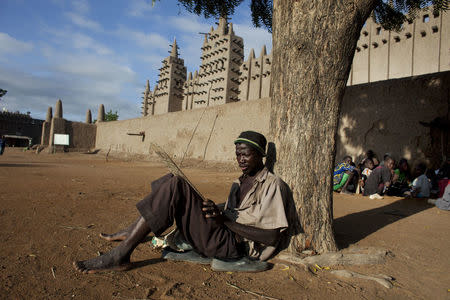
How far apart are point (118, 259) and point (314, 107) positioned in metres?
1.98

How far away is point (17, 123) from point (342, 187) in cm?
3719

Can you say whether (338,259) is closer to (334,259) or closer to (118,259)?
(334,259)

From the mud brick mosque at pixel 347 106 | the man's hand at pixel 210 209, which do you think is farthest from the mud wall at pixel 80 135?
the man's hand at pixel 210 209

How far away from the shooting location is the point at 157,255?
2436 millimetres

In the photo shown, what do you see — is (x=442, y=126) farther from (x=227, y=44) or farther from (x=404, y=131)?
(x=227, y=44)

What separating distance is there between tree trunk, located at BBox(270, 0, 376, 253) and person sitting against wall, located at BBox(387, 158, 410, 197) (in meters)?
4.69

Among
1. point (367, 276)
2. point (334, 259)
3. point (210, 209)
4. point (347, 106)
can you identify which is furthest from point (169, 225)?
point (347, 106)

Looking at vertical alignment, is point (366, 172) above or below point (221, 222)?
above

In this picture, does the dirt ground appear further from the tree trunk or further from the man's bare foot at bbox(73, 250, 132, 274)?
the tree trunk

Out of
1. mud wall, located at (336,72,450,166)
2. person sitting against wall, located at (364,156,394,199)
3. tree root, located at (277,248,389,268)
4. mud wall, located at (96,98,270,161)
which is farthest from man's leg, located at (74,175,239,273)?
mud wall, located at (96,98,270,161)

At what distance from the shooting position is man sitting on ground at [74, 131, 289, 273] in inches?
79.4

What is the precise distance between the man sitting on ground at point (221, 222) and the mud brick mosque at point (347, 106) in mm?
4070

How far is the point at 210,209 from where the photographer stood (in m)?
2.02

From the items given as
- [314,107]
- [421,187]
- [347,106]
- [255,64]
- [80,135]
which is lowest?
[421,187]
